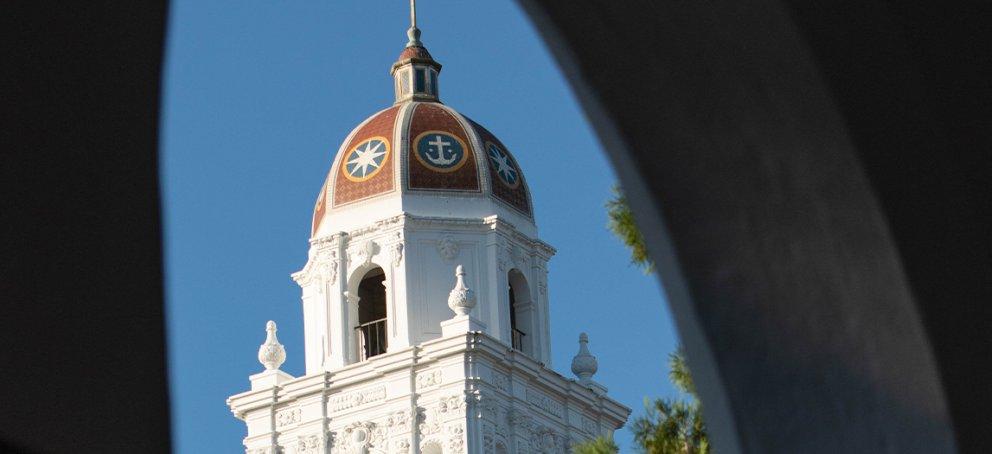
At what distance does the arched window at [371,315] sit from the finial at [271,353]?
1.76 meters

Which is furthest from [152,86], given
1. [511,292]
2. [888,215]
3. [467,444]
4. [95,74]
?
[511,292]

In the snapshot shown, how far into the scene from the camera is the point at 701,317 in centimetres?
473

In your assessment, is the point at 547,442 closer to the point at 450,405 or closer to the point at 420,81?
the point at 450,405


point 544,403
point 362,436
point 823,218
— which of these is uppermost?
point 544,403

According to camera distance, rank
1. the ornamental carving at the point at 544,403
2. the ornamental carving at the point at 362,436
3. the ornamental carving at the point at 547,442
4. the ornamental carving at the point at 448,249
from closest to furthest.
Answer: the ornamental carving at the point at 362,436 < the ornamental carving at the point at 547,442 < the ornamental carving at the point at 544,403 < the ornamental carving at the point at 448,249

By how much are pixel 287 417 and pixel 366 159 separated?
619 cm

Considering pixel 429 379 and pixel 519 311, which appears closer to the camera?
pixel 429 379

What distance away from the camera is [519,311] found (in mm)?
51781

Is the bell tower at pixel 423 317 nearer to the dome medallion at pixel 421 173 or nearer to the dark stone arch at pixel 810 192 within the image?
the dome medallion at pixel 421 173

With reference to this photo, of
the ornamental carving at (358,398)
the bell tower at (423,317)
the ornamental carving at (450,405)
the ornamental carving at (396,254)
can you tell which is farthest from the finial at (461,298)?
the ornamental carving at (358,398)

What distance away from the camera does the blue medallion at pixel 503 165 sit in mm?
51219

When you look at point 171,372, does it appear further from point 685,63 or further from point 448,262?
point 448,262

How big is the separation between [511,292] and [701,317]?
47323 millimetres

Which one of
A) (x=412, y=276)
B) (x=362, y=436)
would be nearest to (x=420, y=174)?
(x=412, y=276)
